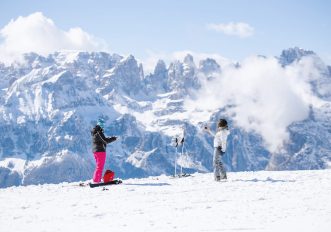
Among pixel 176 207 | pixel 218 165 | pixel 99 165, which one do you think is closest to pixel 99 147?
pixel 99 165

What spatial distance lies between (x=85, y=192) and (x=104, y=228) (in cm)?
827

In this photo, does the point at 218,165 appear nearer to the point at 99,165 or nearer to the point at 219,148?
the point at 219,148

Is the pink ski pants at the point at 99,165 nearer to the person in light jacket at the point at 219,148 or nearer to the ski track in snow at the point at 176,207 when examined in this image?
the ski track in snow at the point at 176,207

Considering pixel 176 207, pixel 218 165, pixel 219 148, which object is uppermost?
pixel 219 148

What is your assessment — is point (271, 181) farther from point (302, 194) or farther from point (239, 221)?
point (239, 221)

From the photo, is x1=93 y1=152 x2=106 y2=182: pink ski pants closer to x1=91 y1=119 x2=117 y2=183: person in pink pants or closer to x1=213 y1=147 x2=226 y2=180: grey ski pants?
x1=91 y1=119 x2=117 y2=183: person in pink pants

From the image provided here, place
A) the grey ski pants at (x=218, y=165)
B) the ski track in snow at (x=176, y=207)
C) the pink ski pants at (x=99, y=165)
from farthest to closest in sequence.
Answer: the grey ski pants at (x=218, y=165), the pink ski pants at (x=99, y=165), the ski track in snow at (x=176, y=207)

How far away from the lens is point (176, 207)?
1791 centimetres

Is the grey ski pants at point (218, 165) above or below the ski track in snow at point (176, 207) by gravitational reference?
above

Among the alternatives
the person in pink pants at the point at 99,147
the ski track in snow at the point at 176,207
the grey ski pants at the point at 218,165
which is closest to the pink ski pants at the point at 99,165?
the person in pink pants at the point at 99,147

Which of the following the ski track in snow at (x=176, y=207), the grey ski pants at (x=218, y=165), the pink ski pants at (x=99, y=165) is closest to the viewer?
the ski track in snow at (x=176, y=207)

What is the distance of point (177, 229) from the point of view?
46.7 feet

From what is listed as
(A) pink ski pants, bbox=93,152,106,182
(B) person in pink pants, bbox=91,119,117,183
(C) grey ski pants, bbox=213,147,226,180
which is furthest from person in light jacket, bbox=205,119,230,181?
(A) pink ski pants, bbox=93,152,106,182

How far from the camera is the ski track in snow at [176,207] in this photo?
48.8 ft
